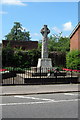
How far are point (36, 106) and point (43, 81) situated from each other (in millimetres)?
8123

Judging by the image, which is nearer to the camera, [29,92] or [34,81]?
[29,92]

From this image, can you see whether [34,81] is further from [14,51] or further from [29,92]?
[14,51]

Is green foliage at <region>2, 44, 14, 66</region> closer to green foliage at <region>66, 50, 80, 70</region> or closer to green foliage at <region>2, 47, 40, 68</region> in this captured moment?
green foliage at <region>2, 47, 40, 68</region>

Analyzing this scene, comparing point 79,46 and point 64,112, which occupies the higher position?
point 79,46

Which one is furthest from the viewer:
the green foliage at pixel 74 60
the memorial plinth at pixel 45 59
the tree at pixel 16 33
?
the tree at pixel 16 33

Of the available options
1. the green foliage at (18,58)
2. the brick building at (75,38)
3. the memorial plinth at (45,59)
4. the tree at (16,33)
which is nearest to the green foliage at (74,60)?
the green foliage at (18,58)

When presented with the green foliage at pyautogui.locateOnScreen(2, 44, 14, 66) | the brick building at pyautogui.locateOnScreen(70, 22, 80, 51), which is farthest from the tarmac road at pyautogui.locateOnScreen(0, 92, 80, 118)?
the brick building at pyautogui.locateOnScreen(70, 22, 80, 51)

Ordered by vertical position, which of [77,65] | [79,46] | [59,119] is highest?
[79,46]

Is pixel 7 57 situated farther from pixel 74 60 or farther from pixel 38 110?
pixel 38 110

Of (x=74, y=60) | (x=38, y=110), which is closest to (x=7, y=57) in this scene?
(x=74, y=60)

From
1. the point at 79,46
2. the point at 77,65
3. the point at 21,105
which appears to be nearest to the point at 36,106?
the point at 21,105

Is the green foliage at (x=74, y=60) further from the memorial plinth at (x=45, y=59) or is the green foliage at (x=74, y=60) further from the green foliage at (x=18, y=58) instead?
the memorial plinth at (x=45, y=59)

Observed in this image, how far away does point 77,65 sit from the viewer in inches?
1131

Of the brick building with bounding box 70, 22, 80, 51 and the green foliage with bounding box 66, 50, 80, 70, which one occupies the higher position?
the brick building with bounding box 70, 22, 80, 51
